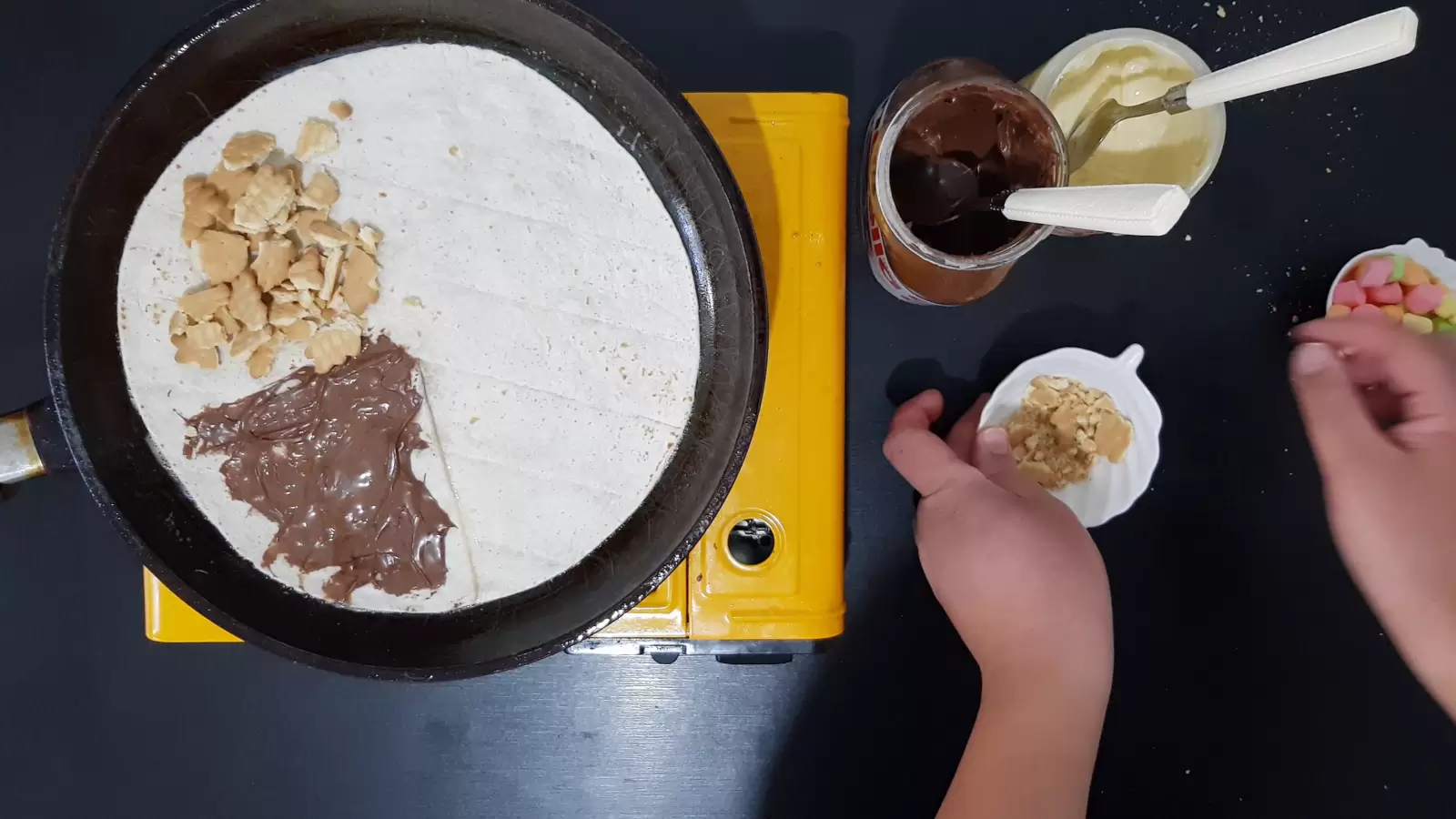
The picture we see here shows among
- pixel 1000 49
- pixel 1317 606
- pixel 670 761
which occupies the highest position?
pixel 1000 49

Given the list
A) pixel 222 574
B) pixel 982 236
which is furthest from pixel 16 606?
pixel 982 236

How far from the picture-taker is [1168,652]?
766 mm

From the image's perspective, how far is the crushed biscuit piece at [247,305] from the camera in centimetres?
55

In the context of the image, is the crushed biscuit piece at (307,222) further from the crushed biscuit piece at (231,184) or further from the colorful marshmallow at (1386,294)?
the colorful marshmallow at (1386,294)

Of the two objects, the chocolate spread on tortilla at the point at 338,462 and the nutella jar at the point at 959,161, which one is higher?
the nutella jar at the point at 959,161

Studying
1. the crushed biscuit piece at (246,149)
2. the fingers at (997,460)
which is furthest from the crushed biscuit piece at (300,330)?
the fingers at (997,460)

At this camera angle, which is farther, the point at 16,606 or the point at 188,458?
the point at 16,606

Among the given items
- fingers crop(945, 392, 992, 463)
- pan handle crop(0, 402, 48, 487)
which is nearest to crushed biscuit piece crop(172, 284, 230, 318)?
pan handle crop(0, 402, 48, 487)

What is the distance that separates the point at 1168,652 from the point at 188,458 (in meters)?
0.81

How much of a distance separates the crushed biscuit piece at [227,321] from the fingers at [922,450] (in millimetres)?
494

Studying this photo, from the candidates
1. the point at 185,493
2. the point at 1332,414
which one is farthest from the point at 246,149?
the point at 1332,414

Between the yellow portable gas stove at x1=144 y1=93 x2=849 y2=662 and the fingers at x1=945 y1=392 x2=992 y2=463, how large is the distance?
0.42 ft

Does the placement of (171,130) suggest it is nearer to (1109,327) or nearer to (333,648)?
(333,648)

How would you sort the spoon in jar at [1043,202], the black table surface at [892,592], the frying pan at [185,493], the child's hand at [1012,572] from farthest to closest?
the black table surface at [892,592] < the child's hand at [1012,572] < the frying pan at [185,493] < the spoon in jar at [1043,202]
